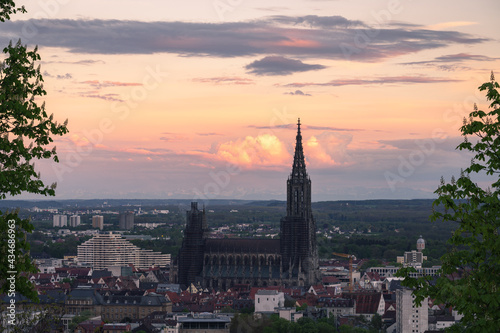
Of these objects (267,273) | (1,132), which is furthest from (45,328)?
(267,273)

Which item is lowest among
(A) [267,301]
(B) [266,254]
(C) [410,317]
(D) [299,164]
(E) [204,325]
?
(E) [204,325]

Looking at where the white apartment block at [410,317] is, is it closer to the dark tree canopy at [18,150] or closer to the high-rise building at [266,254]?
the high-rise building at [266,254]

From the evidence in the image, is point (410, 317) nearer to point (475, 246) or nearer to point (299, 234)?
point (299, 234)

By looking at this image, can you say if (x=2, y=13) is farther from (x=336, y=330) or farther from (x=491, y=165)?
(x=336, y=330)

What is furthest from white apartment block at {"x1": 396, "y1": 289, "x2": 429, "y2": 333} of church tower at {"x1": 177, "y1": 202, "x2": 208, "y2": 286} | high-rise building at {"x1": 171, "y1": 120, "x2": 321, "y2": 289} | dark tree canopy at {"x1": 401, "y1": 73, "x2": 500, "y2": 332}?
dark tree canopy at {"x1": 401, "y1": 73, "x2": 500, "y2": 332}

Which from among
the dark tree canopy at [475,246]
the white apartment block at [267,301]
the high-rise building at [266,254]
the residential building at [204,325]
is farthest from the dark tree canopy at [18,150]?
the high-rise building at [266,254]

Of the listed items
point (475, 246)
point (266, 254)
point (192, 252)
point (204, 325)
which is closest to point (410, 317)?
point (204, 325)
